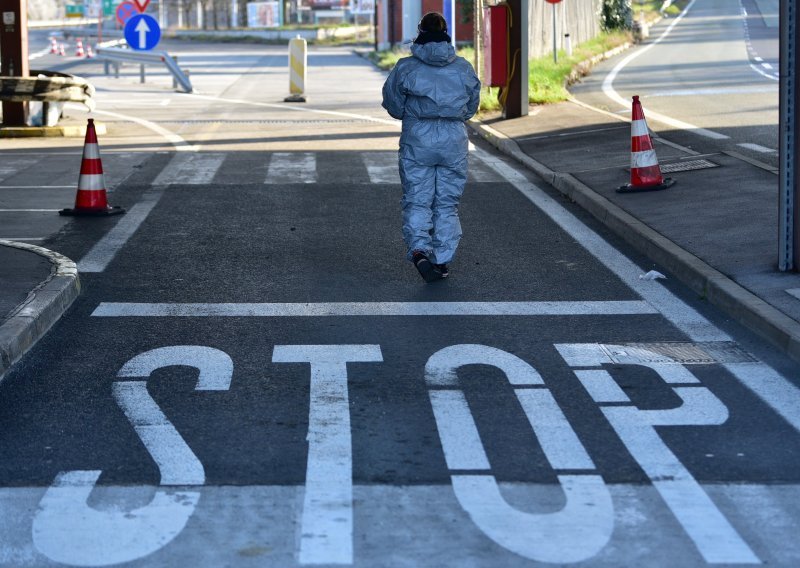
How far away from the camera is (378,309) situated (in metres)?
8.34

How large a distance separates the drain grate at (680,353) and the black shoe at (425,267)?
2053 millimetres

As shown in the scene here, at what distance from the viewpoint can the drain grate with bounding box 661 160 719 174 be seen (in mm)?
13672

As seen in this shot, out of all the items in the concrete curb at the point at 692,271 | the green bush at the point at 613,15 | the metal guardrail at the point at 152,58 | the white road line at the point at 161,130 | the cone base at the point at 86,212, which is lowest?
the concrete curb at the point at 692,271

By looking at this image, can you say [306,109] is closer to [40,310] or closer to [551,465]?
[40,310]

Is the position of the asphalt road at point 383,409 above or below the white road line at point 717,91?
below

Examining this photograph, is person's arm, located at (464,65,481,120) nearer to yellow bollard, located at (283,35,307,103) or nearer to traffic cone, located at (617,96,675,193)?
traffic cone, located at (617,96,675,193)

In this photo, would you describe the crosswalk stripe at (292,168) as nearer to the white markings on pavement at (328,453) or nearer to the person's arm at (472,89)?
the person's arm at (472,89)

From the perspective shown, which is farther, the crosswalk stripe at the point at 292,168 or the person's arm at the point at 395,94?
the crosswalk stripe at the point at 292,168

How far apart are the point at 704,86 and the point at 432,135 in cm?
1948

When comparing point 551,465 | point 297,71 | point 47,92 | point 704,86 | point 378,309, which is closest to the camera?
point 551,465

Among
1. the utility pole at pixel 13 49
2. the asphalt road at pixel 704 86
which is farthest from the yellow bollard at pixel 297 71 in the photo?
the utility pole at pixel 13 49

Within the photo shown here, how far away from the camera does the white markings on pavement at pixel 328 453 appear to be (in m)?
4.49

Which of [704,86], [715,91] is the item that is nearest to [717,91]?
[715,91]

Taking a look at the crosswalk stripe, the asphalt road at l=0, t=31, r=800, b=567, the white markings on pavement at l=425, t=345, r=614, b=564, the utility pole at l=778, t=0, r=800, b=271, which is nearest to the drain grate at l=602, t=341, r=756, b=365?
the asphalt road at l=0, t=31, r=800, b=567
